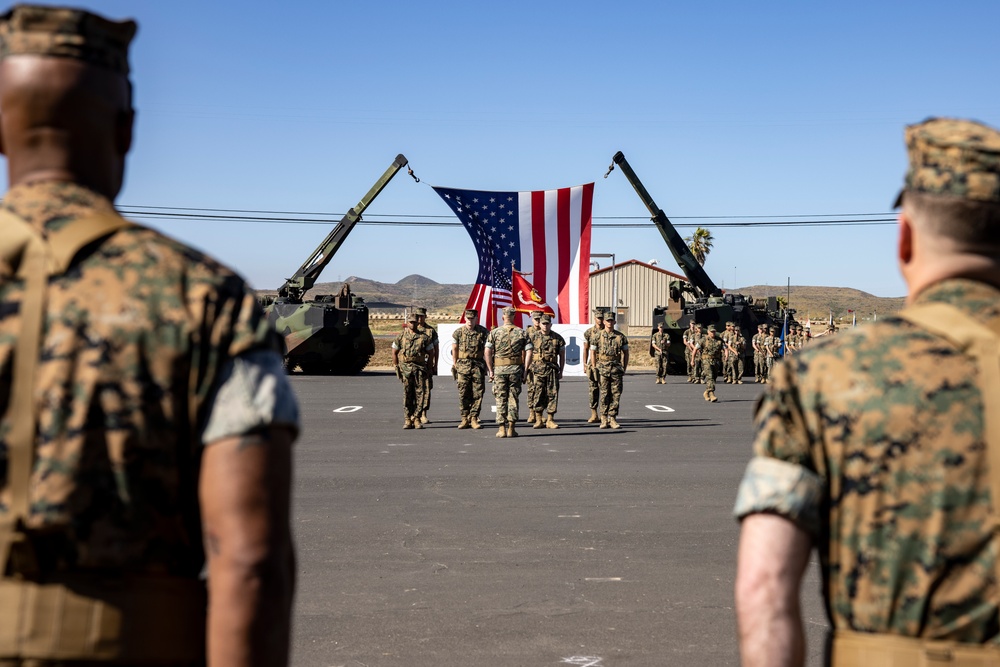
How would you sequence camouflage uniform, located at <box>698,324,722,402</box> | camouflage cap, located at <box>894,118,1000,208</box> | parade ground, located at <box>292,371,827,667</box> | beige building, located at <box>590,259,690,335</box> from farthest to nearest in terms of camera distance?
beige building, located at <box>590,259,690,335</box>, camouflage uniform, located at <box>698,324,722,402</box>, parade ground, located at <box>292,371,827,667</box>, camouflage cap, located at <box>894,118,1000,208</box>

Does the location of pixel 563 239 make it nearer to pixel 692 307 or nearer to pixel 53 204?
pixel 692 307

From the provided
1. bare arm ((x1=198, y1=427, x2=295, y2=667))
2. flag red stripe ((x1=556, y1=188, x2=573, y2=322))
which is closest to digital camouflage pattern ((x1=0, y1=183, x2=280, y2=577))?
bare arm ((x1=198, y1=427, x2=295, y2=667))

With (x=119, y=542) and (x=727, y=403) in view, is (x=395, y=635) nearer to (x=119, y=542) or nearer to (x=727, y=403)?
(x=119, y=542)

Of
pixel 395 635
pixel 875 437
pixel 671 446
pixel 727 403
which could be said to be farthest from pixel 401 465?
pixel 727 403

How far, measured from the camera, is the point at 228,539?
1971mm

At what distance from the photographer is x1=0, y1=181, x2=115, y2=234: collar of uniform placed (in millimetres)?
2117

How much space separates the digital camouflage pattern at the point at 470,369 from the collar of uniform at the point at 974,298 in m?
15.1

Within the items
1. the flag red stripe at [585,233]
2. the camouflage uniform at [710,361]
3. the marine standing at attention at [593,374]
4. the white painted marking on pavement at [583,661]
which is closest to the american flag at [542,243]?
the flag red stripe at [585,233]

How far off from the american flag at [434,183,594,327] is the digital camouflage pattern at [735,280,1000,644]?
27926 millimetres

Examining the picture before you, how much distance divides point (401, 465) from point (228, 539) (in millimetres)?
10707

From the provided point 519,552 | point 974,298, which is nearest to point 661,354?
point 519,552

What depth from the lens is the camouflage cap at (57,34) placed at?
2121mm

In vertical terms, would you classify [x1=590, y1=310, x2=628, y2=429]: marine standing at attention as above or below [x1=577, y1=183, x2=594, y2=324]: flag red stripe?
below

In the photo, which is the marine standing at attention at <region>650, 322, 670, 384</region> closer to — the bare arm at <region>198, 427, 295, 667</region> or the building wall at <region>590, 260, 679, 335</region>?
the bare arm at <region>198, 427, 295, 667</region>
